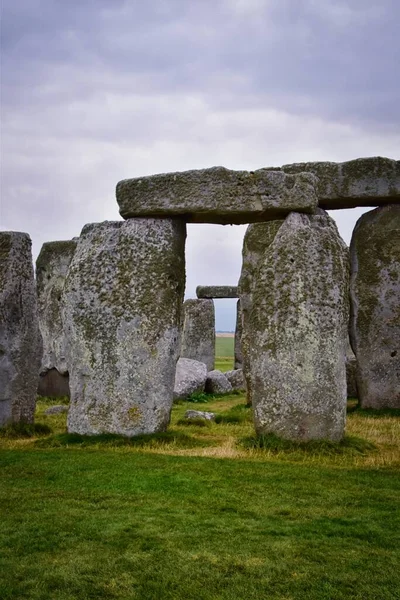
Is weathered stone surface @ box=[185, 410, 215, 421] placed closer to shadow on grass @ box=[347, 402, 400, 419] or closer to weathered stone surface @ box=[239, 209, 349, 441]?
shadow on grass @ box=[347, 402, 400, 419]

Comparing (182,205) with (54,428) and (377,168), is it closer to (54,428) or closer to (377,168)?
(54,428)

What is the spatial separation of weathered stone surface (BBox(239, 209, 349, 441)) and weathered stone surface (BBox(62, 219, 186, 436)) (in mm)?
1249

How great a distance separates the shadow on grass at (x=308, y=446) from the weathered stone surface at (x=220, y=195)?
2991 mm

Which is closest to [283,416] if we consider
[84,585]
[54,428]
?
[54,428]

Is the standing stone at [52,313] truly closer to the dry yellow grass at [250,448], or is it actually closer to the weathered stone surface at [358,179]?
the dry yellow grass at [250,448]

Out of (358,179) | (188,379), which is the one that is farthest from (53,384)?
(358,179)

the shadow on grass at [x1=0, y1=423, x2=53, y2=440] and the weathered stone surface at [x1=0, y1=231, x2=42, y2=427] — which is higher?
the weathered stone surface at [x1=0, y1=231, x2=42, y2=427]

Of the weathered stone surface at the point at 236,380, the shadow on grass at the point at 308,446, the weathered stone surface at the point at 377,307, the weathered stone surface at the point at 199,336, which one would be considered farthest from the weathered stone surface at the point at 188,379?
the shadow on grass at the point at 308,446

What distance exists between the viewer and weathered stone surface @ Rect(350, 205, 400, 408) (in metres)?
13.3

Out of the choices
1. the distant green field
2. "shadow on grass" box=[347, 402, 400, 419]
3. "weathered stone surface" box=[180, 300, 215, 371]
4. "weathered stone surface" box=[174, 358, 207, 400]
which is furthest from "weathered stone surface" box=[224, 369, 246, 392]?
the distant green field

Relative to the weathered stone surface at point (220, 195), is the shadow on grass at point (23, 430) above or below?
below

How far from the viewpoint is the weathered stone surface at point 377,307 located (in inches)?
522

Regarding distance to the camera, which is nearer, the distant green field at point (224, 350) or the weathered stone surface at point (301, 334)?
the weathered stone surface at point (301, 334)

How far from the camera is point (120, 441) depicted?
9125 mm
